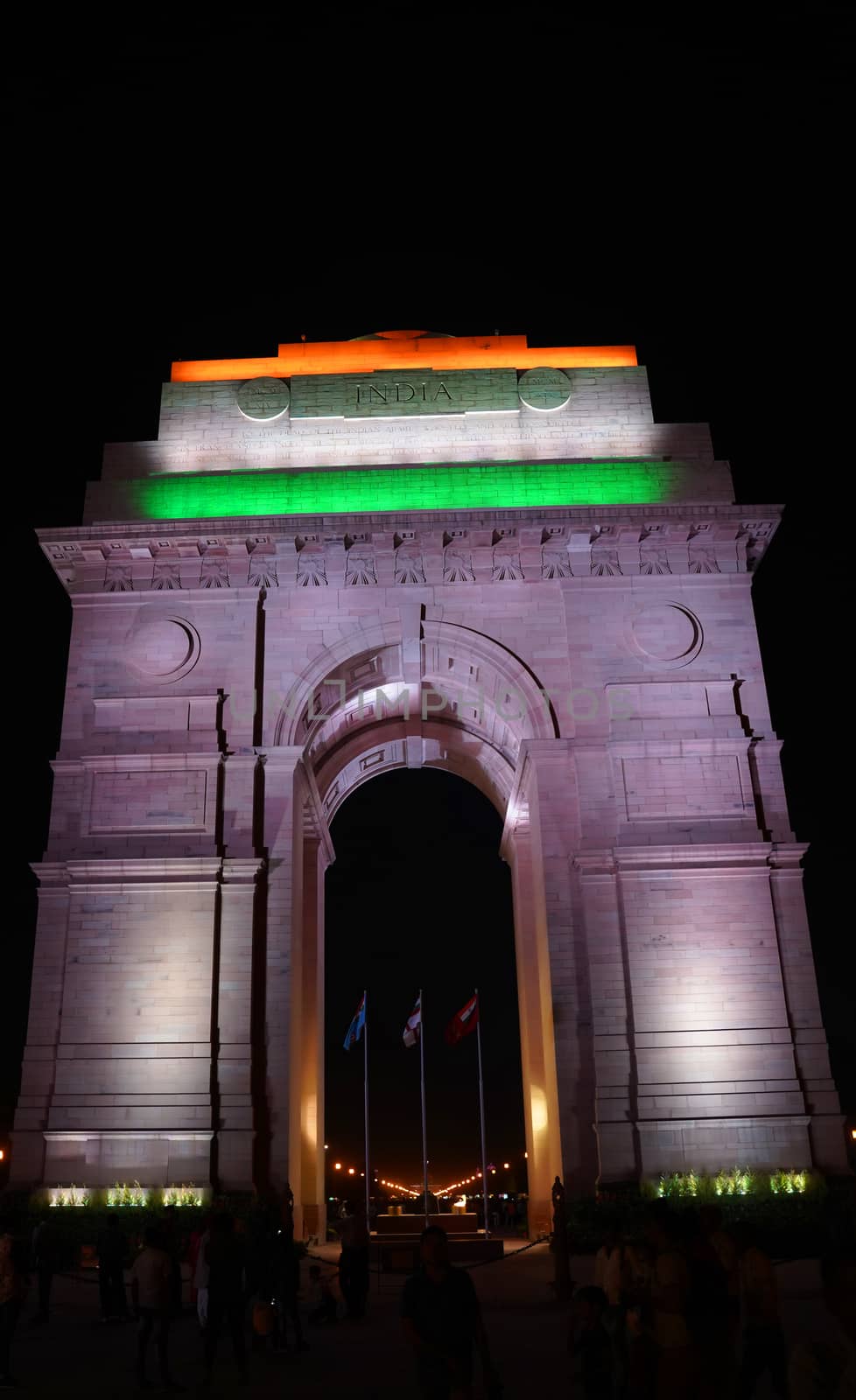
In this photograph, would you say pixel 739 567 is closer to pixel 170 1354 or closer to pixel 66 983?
pixel 66 983

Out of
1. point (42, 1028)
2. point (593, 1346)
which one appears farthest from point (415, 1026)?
point (593, 1346)

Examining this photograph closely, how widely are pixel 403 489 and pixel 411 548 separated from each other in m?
1.98

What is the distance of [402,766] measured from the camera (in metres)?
39.5

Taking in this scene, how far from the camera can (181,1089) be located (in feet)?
80.0

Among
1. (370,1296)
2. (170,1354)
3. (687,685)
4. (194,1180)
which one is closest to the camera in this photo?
(170,1354)

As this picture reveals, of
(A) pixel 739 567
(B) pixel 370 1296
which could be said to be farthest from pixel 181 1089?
(A) pixel 739 567

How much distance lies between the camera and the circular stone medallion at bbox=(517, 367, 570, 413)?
31891 mm

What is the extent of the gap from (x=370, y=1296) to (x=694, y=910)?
1055 cm

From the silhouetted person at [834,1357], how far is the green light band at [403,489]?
1014 inches

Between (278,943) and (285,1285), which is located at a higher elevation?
(278,943)

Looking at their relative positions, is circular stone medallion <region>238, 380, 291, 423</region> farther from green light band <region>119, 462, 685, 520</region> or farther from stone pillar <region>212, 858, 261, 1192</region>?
stone pillar <region>212, 858, 261, 1192</region>

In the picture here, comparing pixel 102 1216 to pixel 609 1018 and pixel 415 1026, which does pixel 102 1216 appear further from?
pixel 415 1026

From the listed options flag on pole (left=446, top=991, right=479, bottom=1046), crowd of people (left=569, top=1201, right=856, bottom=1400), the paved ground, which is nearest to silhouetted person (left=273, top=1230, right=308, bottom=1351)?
the paved ground

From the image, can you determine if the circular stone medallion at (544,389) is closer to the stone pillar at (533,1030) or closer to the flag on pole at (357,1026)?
the stone pillar at (533,1030)
